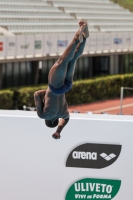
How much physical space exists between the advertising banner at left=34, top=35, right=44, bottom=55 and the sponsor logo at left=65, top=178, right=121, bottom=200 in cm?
1970

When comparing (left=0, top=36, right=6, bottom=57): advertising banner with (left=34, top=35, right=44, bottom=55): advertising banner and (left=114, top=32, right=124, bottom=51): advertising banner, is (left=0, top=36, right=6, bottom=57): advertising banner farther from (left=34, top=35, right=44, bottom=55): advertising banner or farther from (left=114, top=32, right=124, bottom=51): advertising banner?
(left=114, top=32, right=124, bottom=51): advertising banner

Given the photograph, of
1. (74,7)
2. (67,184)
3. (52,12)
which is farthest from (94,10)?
(67,184)

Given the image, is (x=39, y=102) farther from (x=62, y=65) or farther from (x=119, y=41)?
(x=119, y=41)

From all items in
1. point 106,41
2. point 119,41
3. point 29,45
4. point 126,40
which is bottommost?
point 126,40

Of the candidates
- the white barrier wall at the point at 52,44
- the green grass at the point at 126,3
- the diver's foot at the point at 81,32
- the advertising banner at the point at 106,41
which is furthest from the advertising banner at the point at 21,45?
the green grass at the point at 126,3

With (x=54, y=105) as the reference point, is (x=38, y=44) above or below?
below

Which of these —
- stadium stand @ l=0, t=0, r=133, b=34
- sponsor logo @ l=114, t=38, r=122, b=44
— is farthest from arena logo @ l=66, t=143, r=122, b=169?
sponsor logo @ l=114, t=38, r=122, b=44

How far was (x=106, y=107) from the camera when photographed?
3155cm

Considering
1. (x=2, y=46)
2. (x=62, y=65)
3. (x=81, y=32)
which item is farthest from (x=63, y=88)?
(x=2, y=46)

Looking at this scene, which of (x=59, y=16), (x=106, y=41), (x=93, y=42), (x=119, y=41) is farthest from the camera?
(x=119, y=41)

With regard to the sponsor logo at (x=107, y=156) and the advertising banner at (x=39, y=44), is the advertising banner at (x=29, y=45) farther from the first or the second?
the sponsor logo at (x=107, y=156)

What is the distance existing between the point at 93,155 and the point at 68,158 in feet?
1.32

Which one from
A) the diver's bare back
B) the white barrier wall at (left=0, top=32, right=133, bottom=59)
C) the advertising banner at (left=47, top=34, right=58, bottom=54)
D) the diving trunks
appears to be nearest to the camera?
the diving trunks

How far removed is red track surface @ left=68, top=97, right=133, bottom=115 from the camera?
30.2 metres
